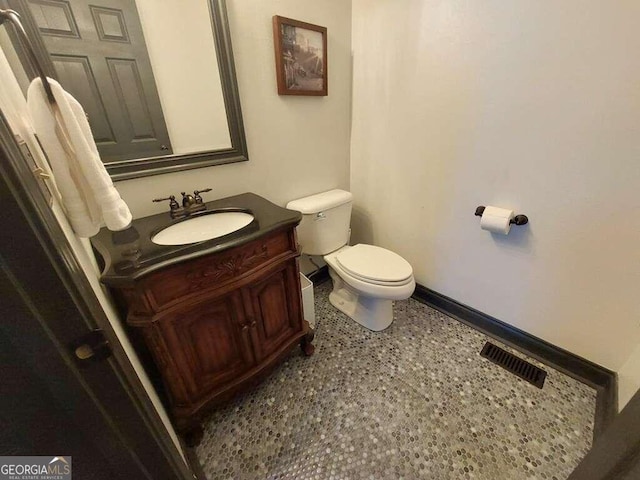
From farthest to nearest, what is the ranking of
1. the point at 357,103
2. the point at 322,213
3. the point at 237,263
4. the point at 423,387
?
the point at 357,103
the point at 322,213
the point at 423,387
the point at 237,263

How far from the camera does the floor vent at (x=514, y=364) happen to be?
4.33 feet

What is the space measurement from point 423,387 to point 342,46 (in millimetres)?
1983

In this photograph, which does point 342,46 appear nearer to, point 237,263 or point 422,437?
point 237,263

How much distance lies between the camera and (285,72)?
1411mm

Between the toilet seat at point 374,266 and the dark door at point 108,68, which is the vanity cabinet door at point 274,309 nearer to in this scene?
the toilet seat at point 374,266

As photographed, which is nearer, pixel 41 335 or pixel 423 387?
pixel 41 335

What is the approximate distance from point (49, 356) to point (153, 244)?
Result: 21.9 inches

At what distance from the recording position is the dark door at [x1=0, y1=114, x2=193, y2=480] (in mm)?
377

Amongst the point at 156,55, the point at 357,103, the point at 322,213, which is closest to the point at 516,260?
the point at 322,213

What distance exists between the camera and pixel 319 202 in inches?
64.6

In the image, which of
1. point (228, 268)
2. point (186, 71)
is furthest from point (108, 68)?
point (228, 268)

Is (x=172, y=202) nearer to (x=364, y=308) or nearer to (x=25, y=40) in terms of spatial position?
(x=25, y=40)

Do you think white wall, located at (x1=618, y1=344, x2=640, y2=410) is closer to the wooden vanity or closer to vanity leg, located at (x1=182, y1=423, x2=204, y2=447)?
the wooden vanity

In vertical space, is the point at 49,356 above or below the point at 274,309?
above
